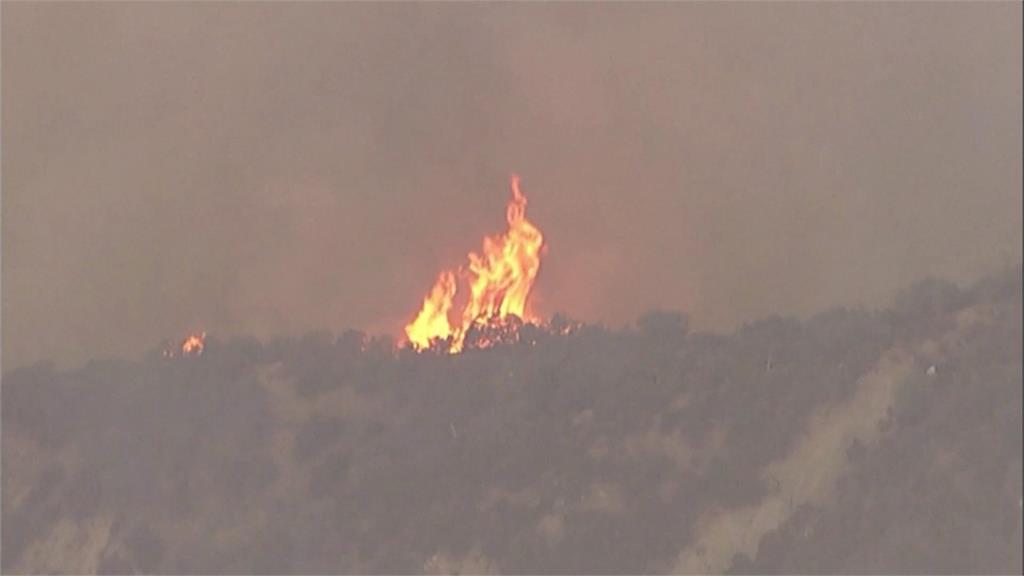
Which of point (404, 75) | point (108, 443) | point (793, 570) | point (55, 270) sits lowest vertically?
point (793, 570)

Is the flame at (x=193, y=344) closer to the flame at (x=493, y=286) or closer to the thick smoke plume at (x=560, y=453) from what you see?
the thick smoke plume at (x=560, y=453)

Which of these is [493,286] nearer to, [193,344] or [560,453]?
[560,453]

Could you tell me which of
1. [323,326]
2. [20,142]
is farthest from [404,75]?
[20,142]

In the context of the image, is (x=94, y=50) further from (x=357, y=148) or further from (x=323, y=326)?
(x=323, y=326)

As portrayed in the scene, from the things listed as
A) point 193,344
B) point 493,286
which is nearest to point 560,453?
point 493,286

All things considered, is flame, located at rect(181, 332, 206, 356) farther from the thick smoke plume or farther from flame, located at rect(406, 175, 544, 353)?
flame, located at rect(406, 175, 544, 353)
